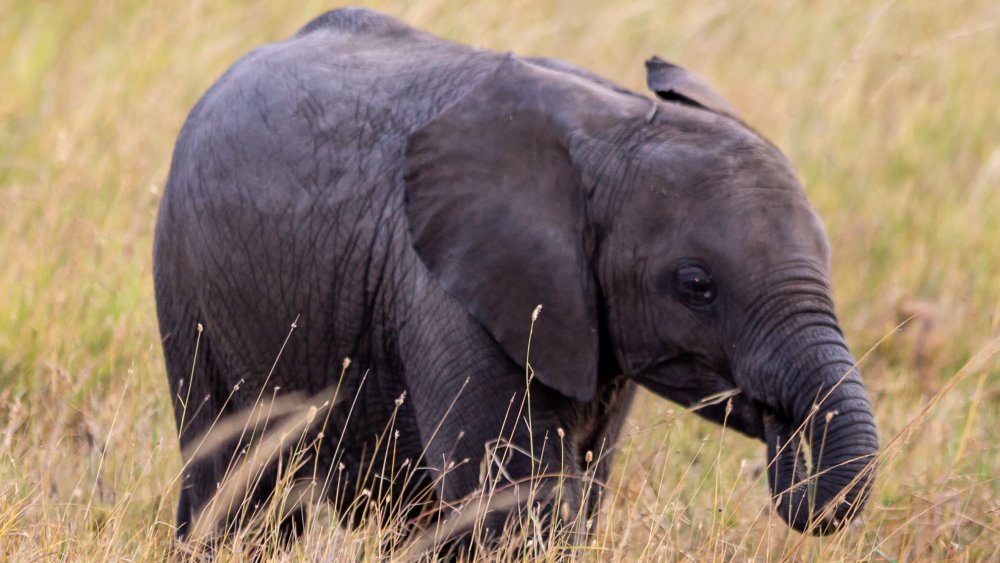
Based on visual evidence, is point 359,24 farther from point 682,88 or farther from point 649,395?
point 649,395

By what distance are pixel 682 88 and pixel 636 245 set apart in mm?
460

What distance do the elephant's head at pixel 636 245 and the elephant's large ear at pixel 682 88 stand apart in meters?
0.01

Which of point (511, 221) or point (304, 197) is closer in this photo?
point (511, 221)

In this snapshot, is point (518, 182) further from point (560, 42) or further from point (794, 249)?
point (560, 42)

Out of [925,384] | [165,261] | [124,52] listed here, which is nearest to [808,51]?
[925,384]

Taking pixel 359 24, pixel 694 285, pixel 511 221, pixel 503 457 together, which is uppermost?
pixel 359 24

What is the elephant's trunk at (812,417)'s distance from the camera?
3.37 meters

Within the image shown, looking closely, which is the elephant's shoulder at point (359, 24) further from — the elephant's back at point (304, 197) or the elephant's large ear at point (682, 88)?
the elephant's large ear at point (682, 88)

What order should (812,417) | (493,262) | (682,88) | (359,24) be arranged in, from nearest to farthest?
(812,417) < (493,262) < (682,88) < (359,24)

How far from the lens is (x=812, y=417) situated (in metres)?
3.39

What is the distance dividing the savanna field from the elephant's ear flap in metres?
0.38

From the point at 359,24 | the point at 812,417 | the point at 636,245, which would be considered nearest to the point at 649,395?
the point at 359,24

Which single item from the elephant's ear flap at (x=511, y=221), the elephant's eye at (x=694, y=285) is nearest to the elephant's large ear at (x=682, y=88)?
the elephant's ear flap at (x=511, y=221)

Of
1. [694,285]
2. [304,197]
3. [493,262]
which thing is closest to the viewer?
[694,285]
